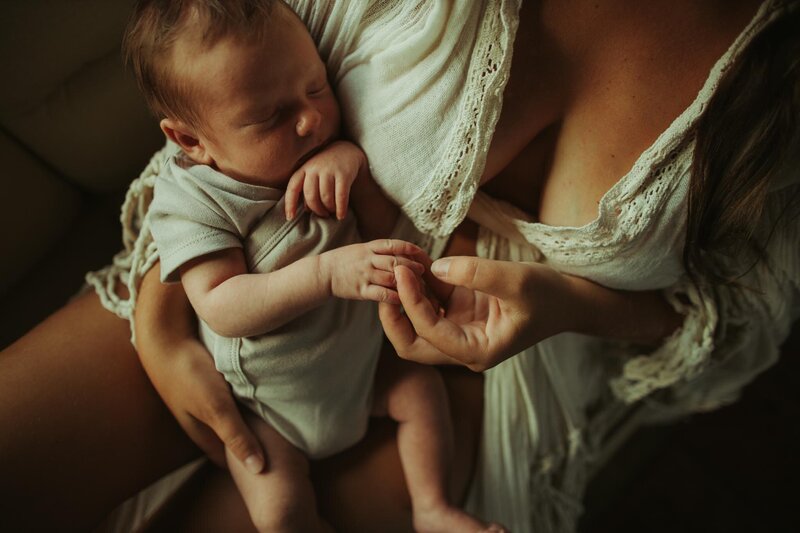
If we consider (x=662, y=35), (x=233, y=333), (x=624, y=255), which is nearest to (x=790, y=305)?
(x=624, y=255)

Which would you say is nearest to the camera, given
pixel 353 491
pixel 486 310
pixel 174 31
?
pixel 174 31

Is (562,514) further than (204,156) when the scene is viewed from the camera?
Yes

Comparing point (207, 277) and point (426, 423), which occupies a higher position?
point (207, 277)

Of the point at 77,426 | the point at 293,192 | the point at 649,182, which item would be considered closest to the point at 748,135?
the point at 649,182

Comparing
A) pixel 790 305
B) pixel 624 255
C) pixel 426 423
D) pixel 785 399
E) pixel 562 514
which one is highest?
pixel 624 255

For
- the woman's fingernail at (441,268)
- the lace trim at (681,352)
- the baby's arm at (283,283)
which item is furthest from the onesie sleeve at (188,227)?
the lace trim at (681,352)

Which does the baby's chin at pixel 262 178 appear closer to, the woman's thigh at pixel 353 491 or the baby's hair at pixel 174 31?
the baby's hair at pixel 174 31

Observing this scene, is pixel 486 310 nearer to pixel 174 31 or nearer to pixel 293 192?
pixel 293 192

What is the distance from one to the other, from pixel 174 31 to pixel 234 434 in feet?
1.46

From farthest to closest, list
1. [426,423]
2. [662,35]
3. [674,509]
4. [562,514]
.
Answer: [674,509] < [562,514] < [426,423] < [662,35]

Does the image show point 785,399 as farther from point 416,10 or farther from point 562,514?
point 416,10

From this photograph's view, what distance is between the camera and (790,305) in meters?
0.83

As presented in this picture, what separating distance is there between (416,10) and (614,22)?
207 mm

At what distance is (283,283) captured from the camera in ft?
1.92
